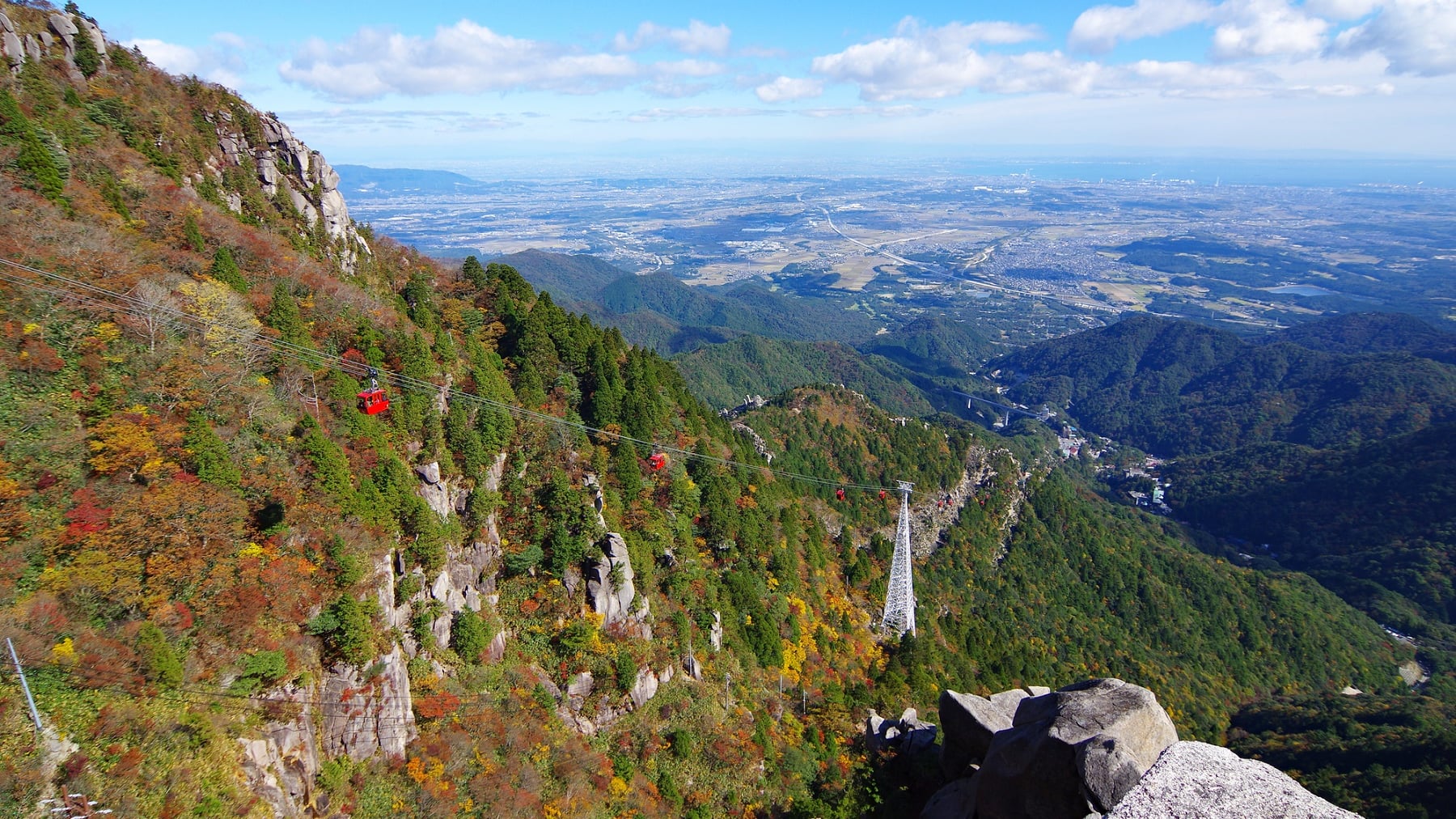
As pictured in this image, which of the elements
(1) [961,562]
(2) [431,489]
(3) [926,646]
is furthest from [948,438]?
(2) [431,489]

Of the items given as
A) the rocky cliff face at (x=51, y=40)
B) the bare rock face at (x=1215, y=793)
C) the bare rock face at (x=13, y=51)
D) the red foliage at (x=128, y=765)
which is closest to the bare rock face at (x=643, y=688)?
the red foliage at (x=128, y=765)

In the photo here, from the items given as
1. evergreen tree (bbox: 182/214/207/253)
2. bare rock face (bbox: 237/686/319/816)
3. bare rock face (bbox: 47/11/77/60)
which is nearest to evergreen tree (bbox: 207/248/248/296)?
evergreen tree (bbox: 182/214/207/253)

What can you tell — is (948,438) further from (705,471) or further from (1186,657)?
(705,471)

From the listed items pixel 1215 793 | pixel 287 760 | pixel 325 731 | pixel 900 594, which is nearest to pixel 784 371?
pixel 900 594

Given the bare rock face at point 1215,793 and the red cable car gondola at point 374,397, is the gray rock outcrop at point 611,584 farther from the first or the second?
the bare rock face at point 1215,793

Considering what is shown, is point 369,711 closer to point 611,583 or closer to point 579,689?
point 579,689

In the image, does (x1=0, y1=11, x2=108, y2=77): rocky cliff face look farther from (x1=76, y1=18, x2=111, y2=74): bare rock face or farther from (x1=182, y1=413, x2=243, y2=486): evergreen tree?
(x1=182, y1=413, x2=243, y2=486): evergreen tree

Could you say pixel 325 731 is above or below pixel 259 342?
below
